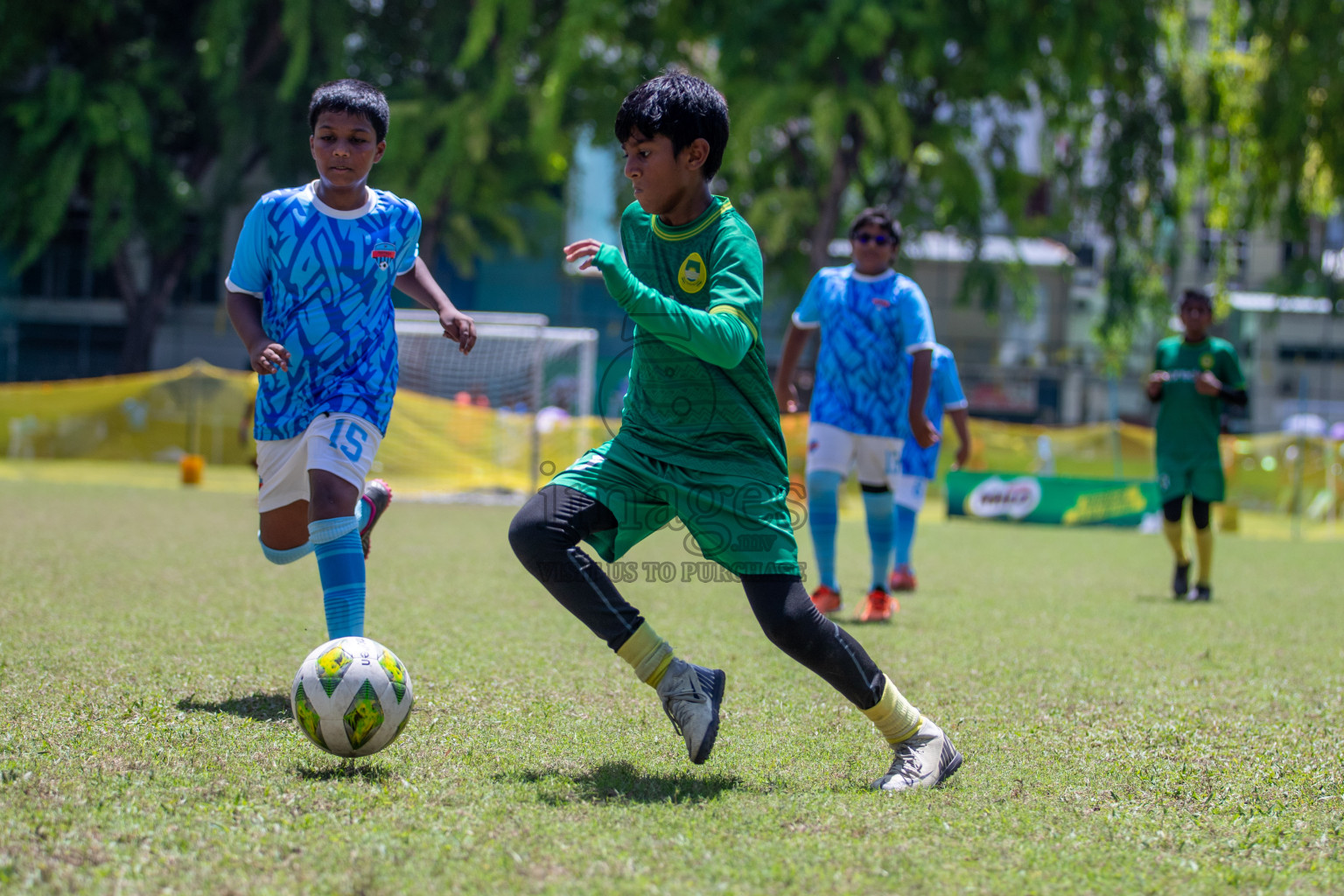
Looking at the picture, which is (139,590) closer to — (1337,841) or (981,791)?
(981,791)

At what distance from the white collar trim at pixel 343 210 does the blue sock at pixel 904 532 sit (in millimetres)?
4956

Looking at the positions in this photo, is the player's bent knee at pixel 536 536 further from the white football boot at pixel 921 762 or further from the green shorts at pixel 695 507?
the white football boot at pixel 921 762

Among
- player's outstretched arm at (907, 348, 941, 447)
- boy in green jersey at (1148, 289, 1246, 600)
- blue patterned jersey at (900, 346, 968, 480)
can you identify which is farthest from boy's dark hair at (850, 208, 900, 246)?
boy in green jersey at (1148, 289, 1246, 600)

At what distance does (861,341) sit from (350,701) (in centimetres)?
418

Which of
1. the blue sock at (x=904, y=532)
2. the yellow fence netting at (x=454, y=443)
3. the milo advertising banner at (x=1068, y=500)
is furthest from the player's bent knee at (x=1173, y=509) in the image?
the yellow fence netting at (x=454, y=443)

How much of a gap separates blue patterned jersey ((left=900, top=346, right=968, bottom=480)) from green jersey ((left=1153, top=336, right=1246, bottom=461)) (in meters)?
1.42

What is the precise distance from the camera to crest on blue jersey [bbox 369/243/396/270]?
3867mm

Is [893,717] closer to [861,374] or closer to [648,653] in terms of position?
[648,653]

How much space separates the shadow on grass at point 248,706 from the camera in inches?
146

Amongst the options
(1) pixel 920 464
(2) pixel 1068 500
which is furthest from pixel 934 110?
(1) pixel 920 464

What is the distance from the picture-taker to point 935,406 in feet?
28.5

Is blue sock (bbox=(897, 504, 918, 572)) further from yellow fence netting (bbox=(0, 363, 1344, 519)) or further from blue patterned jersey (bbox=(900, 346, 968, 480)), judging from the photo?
yellow fence netting (bbox=(0, 363, 1344, 519))

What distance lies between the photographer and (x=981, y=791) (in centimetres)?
314

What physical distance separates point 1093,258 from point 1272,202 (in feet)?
55.5
